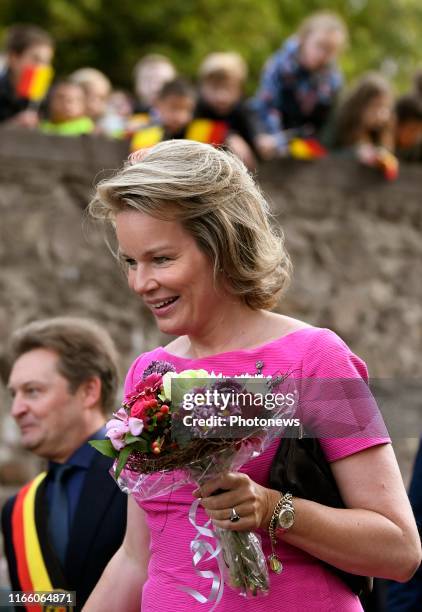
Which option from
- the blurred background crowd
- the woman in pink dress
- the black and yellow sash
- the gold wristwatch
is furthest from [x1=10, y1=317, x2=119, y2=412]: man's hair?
the blurred background crowd

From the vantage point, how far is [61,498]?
408cm

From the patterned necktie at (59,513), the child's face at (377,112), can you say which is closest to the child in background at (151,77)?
the child's face at (377,112)

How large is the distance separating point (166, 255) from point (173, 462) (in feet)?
1.78

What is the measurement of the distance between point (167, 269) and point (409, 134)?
686 centimetres

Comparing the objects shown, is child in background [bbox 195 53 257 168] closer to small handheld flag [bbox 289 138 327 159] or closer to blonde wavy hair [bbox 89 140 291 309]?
small handheld flag [bbox 289 138 327 159]

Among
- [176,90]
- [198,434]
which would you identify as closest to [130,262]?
[198,434]

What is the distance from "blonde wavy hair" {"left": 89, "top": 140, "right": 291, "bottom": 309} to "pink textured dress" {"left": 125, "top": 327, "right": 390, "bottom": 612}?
0.20 m

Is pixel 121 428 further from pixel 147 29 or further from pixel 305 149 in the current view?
pixel 147 29

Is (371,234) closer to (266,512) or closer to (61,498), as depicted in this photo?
(61,498)

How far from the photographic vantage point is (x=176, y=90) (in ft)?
26.9

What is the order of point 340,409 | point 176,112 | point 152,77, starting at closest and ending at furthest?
1. point 340,409
2. point 176,112
3. point 152,77

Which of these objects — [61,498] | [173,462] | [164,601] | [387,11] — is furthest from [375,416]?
[387,11]

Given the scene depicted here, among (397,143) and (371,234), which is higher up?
(397,143)

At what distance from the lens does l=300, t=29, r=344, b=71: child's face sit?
8.50 m
